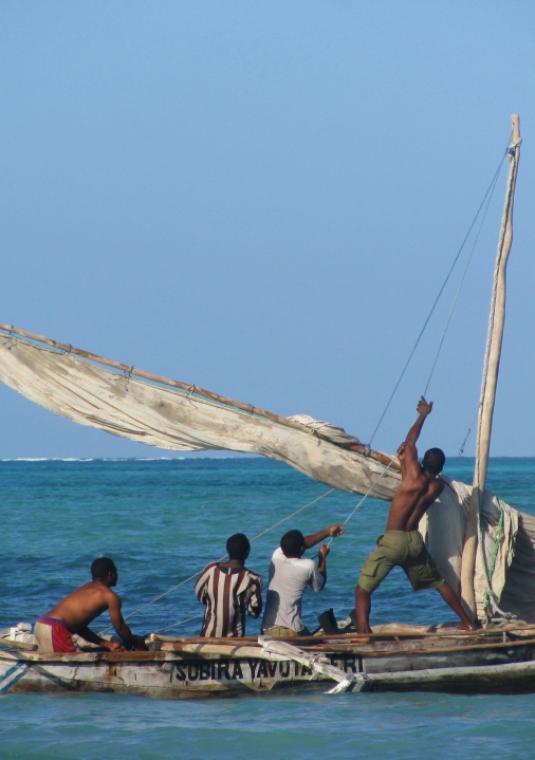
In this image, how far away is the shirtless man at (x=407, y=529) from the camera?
9906mm

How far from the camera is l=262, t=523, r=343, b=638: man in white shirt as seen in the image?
9.73m

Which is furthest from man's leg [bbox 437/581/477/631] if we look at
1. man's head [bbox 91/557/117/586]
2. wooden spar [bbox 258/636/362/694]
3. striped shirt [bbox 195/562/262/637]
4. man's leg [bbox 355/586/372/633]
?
man's head [bbox 91/557/117/586]

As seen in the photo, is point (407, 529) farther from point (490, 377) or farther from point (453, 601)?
point (490, 377)

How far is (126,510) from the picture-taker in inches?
1565

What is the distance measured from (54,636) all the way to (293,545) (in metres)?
2.02

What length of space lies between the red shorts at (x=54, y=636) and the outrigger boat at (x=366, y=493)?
0.75 feet

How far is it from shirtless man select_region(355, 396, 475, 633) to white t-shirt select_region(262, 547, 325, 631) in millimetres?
420

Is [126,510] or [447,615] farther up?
[126,510]

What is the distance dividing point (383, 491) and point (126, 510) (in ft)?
98.8

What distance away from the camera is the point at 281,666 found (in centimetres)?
943

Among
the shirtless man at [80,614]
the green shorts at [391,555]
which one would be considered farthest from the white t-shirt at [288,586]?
the shirtless man at [80,614]

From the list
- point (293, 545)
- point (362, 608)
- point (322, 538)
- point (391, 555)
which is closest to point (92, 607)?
point (293, 545)

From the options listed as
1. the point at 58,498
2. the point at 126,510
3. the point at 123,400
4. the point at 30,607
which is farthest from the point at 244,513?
the point at 123,400

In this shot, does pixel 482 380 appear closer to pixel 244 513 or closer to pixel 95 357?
pixel 95 357
